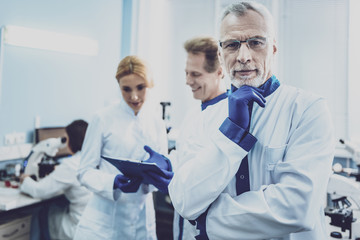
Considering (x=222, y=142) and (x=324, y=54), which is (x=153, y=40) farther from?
(x=222, y=142)

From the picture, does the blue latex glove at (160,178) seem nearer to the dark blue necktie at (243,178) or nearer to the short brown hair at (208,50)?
the dark blue necktie at (243,178)

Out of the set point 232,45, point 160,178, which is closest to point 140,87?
point 160,178

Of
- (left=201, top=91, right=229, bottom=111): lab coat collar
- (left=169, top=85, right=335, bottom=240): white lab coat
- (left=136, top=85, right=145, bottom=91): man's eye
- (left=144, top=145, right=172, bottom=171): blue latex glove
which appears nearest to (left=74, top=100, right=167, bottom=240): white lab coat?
(left=136, top=85, right=145, bottom=91): man's eye

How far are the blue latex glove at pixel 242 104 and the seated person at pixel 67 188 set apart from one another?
155 cm

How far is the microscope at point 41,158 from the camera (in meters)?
2.38

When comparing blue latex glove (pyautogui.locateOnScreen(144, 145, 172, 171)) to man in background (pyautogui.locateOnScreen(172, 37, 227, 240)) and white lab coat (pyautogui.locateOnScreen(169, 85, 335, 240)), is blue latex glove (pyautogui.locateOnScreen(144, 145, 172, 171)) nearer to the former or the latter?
man in background (pyautogui.locateOnScreen(172, 37, 227, 240))

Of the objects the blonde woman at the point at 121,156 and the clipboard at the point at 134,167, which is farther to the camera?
the blonde woman at the point at 121,156

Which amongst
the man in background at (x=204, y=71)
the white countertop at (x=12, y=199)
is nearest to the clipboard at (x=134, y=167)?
the man in background at (x=204, y=71)

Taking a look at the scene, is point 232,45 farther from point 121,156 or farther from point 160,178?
point 121,156

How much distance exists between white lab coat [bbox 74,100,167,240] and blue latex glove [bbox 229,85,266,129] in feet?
2.93

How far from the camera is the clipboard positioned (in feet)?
4.19

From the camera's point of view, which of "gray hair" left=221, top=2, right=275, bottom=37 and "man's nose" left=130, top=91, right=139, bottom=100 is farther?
"man's nose" left=130, top=91, right=139, bottom=100

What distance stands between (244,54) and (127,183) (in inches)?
34.8

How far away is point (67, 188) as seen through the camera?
212 cm
